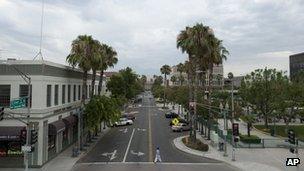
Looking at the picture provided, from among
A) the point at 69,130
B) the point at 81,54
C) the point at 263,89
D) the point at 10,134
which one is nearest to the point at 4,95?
the point at 10,134

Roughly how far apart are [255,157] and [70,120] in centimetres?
1990

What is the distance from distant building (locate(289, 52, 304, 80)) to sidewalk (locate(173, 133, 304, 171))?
112 meters

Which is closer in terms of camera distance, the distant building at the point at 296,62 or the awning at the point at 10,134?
the awning at the point at 10,134

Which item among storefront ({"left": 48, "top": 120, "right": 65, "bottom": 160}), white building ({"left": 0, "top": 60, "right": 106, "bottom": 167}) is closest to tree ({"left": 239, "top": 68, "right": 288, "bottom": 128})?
storefront ({"left": 48, "top": 120, "right": 65, "bottom": 160})

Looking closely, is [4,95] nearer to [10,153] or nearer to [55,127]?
[10,153]

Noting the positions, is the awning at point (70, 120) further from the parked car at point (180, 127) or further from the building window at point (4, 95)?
the parked car at point (180, 127)

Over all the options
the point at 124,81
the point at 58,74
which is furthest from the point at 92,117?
the point at 124,81

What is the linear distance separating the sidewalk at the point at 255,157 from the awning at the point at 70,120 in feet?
39.8

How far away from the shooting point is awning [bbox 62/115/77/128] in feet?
145

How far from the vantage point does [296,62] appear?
158 metres

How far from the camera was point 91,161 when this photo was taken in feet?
129

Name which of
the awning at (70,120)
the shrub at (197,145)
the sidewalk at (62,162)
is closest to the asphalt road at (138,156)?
the sidewalk at (62,162)

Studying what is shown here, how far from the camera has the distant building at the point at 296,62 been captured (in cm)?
15281

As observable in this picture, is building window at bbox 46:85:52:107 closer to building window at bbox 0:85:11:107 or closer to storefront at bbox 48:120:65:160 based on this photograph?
storefront at bbox 48:120:65:160
